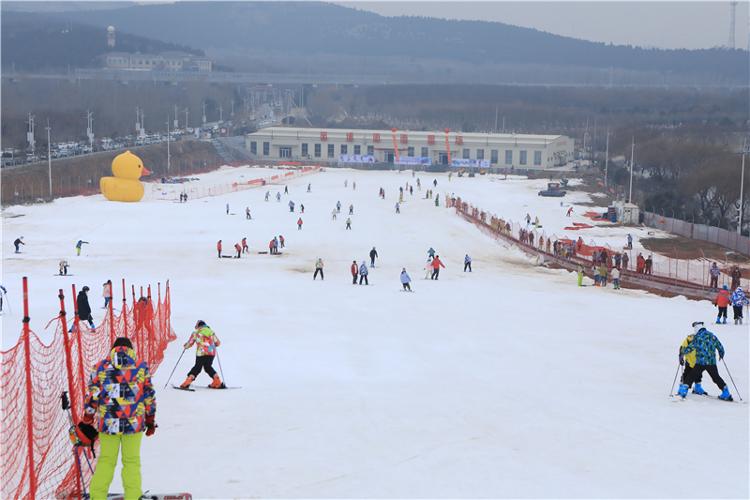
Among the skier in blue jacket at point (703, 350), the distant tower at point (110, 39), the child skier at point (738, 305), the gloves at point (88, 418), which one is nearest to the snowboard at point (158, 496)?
the gloves at point (88, 418)

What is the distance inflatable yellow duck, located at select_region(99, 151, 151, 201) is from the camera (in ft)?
157

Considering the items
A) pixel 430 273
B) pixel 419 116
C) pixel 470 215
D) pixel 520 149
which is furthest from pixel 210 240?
pixel 419 116

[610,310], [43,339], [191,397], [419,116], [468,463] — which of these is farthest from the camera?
[419,116]

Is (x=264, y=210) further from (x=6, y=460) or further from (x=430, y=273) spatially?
(x=6, y=460)

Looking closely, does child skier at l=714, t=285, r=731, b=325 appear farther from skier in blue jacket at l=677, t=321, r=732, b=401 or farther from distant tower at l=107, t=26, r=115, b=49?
distant tower at l=107, t=26, r=115, b=49

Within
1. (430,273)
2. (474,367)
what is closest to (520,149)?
(430,273)

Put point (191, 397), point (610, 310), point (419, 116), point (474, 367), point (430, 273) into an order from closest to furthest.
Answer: point (191, 397) < point (474, 367) < point (610, 310) < point (430, 273) < point (419, 116)

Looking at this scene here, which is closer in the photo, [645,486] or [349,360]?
[645,486]

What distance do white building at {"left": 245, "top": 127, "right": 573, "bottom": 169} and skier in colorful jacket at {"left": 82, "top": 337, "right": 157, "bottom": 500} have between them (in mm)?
79401

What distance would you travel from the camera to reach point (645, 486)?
804 centimetres

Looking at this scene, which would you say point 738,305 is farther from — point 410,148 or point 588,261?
point 410,148

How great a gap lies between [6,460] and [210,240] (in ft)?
88.8

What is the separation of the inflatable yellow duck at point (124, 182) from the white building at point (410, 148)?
3916cm

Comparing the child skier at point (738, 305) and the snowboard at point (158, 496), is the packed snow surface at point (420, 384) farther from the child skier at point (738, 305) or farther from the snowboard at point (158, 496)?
the child skier at point (738, 305)
